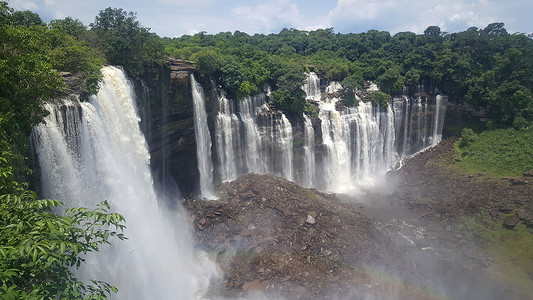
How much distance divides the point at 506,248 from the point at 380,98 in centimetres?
1912

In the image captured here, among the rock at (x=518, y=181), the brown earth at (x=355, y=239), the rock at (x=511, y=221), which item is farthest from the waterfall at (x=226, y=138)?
the rock at (x=518, y=181)

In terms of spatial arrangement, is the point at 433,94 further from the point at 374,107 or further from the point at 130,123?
the point at 130,123

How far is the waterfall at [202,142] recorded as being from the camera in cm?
2620

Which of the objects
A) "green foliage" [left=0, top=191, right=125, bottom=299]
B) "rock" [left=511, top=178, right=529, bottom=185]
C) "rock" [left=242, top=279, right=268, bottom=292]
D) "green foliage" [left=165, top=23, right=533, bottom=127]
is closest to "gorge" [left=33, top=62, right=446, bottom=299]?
"green foliage" [left=165, top=23, right=533, bottom=127]

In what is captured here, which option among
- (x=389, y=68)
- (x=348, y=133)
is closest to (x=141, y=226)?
(x=348, y=133)

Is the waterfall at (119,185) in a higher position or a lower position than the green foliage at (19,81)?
lower

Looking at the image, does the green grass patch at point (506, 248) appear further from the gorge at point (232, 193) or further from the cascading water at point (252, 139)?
the cascading water at point (252, 139)

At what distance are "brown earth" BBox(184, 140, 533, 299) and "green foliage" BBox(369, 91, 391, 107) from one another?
33.1 ft

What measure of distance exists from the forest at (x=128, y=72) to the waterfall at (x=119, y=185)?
87cm

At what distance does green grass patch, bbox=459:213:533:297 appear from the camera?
19433 mm

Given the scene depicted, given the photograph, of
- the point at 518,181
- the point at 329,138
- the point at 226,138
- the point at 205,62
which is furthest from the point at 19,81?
the point at 518,181

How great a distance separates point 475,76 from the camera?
127ft

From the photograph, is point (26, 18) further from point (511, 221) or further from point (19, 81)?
point (511, 221)

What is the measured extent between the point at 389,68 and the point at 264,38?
28.0m
